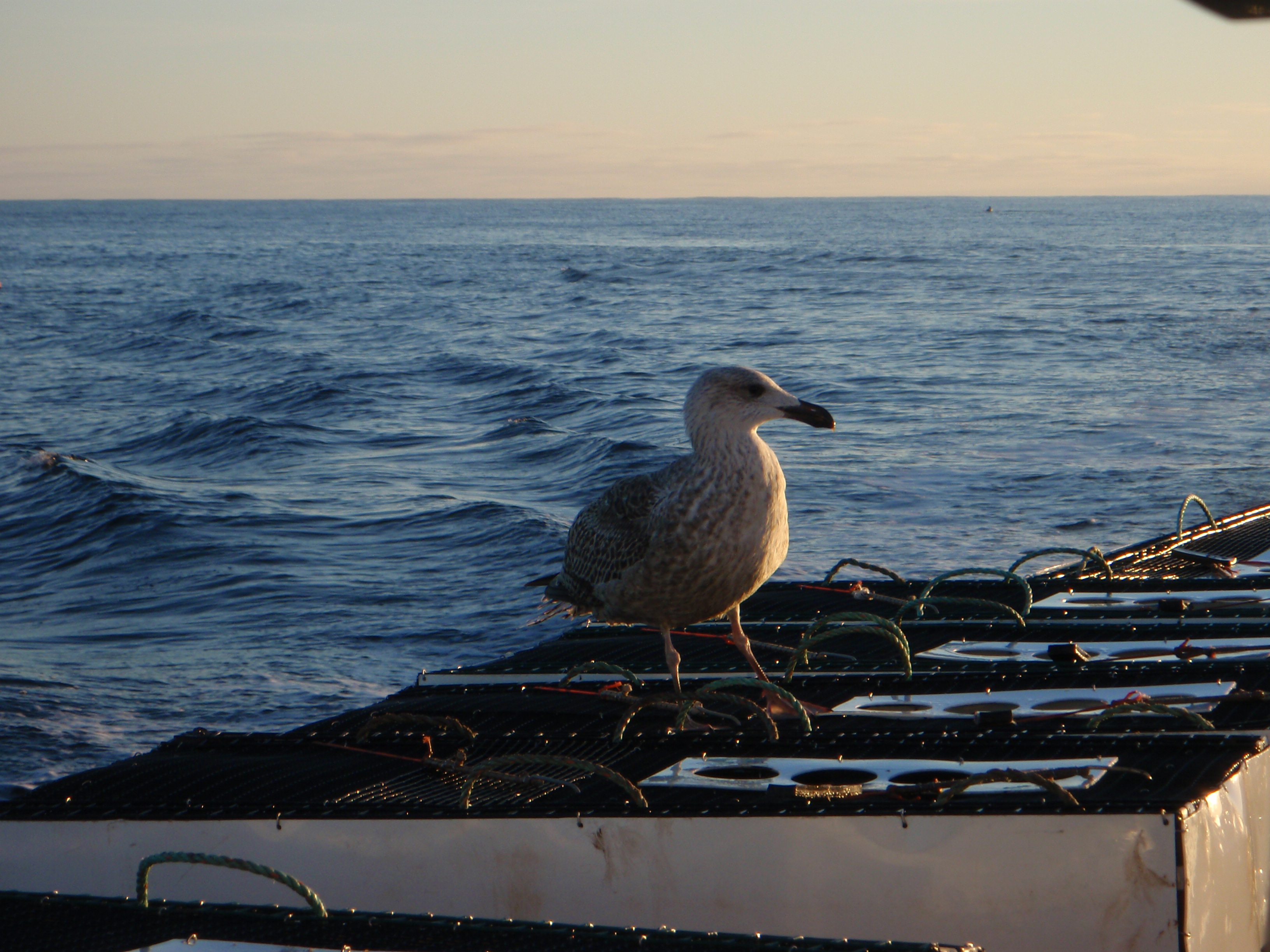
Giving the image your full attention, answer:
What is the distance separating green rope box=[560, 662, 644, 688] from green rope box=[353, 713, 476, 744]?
0.73 meters

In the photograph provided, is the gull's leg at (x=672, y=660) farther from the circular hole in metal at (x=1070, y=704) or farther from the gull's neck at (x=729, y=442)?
the circular hole in metal at (x=1070, y=704)

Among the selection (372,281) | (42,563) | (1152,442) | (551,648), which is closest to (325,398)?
(42,563)

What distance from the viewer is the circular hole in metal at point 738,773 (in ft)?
17.1

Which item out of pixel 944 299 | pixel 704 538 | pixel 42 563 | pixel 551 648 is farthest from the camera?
pixel 944 299

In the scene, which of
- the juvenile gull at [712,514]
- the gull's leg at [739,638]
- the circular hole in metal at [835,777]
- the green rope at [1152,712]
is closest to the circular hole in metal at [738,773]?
the circular hole in metal at [835,777]

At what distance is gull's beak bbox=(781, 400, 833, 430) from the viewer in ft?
19.6

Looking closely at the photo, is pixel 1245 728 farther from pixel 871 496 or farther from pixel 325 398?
pixel 325 398

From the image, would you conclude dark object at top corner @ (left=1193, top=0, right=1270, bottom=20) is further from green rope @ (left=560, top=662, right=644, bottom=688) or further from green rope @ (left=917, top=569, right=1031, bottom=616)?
green rope @ (left=917, top=569, right=1031, bottom=616)

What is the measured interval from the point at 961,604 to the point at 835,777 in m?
2.99

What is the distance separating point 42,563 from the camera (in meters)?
16.6

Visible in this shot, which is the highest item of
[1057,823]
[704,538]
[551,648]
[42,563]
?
[704,538]

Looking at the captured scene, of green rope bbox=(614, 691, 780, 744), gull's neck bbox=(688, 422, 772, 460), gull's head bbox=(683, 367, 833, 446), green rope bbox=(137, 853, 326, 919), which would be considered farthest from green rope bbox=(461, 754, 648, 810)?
gull's head bbox=(683, 367, 833, 446)

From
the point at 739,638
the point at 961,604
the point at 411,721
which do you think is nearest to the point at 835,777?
the point at 739,638

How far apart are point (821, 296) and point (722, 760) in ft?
164
